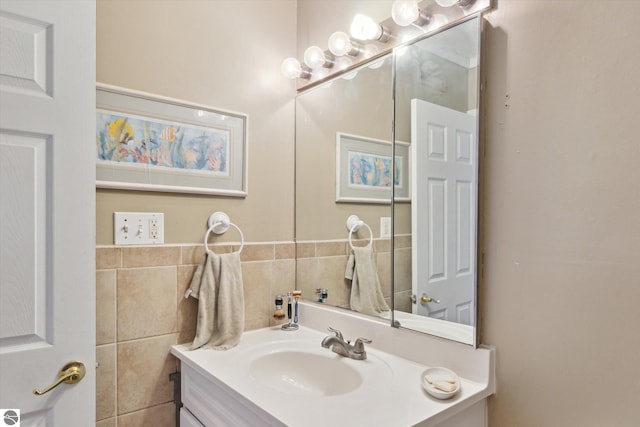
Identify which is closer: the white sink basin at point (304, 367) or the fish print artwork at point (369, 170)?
the white sink basin at point (304, 367)

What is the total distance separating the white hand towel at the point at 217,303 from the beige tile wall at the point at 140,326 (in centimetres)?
7

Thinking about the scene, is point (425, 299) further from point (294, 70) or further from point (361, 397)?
point (294, 70)

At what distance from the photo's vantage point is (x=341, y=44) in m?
1.48

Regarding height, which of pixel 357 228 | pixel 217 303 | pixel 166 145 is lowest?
pixel 217 303

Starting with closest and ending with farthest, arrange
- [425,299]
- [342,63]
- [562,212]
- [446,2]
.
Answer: [562,212] → [446,2] → [425,299] → [342,63]

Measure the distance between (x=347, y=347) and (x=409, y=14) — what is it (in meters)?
1.11

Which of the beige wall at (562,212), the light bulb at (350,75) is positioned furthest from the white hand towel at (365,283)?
the light bulb at (350,75)

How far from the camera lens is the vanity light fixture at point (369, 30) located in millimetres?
1339

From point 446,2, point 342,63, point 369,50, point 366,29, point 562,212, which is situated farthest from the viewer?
point 342,63

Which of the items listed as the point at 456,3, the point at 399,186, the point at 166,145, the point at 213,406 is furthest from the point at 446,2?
the point at 213,406

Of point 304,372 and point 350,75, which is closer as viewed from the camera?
point 304,372

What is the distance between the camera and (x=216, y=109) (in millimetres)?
1521

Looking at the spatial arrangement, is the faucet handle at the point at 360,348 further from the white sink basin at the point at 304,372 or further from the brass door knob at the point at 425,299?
the brass door knob at the point at 425,299

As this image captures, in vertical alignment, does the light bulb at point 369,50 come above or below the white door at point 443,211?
above
